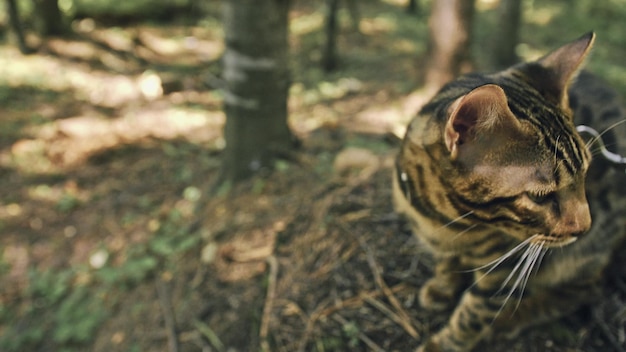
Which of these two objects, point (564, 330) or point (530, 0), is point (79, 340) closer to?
point (564, 330)

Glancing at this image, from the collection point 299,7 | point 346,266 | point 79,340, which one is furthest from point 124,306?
point 299,7

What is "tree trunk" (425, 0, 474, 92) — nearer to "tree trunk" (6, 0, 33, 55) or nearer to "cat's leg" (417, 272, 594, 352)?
"cat's leg" (417, 272, 594, 352)

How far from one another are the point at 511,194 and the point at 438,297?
2.99 feet

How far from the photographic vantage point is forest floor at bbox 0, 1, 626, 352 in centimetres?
238

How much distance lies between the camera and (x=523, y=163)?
1533mm

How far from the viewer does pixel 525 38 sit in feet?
35.2

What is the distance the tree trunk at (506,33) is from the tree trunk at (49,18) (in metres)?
9.10

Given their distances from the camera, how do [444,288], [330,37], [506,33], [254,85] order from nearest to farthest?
[444,288] < [254,85] < [506,33] < [330,37]

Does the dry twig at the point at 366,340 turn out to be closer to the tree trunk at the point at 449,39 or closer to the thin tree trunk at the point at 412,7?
the tree trunk at the point at 449,39

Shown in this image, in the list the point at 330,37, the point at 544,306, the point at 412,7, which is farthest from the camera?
the point at 412,7

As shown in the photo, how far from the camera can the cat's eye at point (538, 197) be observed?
155cm

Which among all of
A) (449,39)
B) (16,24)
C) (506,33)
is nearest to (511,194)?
(449,39)

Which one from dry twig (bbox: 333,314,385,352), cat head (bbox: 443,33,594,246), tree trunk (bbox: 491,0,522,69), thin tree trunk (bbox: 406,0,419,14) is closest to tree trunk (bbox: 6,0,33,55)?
tree trunk (bbox: 491,0,522,69)

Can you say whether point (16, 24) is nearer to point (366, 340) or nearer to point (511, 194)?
point (366, 340)
